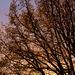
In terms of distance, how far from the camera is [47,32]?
6070mm

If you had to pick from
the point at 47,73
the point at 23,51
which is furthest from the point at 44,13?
the point at 47,73

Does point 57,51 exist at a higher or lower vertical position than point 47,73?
higher

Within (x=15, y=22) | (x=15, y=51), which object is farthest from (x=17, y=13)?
(x=15, y=51)

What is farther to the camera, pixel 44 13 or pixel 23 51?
pixel 23 51

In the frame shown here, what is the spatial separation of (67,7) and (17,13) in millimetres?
3171

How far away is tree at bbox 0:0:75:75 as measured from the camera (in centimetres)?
563

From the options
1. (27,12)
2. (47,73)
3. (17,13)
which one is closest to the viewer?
(27,12)

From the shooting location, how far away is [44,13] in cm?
598

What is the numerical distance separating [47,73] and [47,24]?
19.1ft

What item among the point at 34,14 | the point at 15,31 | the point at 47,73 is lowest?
the point at 47,73

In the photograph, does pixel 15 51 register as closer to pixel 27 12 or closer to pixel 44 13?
pixel 27 12

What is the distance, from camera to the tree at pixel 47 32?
18.5 feet

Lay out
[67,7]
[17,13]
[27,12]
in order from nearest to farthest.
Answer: [67,7]
[27,12]
[17,13]

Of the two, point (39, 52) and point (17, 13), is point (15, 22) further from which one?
point (39, 52)
